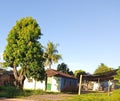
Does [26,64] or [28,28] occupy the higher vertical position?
[28,28]

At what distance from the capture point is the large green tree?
44562 millimetres

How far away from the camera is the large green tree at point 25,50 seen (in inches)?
1754

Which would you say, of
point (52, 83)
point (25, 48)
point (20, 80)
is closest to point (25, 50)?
point (25, 48)

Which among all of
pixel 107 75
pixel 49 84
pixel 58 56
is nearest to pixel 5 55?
pixel 49 84

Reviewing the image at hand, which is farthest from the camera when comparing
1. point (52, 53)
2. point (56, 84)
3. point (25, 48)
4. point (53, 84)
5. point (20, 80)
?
point (52, 53)

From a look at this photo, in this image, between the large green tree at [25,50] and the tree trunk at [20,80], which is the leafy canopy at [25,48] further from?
the tree trunk at [20,80]

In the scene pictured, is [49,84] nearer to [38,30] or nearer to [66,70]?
[38,30]

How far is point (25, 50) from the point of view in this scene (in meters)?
44.7

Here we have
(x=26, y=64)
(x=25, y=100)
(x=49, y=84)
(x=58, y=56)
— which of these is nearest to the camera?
(x=25, y=100)

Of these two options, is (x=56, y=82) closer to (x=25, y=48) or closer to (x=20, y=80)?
(x=20, y=80)

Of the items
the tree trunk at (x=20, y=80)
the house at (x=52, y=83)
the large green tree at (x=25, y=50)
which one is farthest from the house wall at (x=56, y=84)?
the tree trunk at (x=20, y=80)

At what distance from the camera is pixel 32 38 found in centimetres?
4525

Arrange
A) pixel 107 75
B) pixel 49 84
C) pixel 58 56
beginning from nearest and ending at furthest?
1. pixel 107 75
2. pixel 49 84
3. pixel 58 56

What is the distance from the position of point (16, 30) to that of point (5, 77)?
1394 cm
